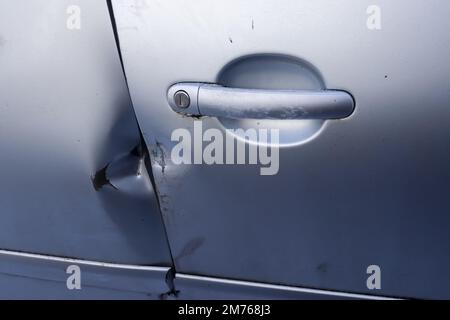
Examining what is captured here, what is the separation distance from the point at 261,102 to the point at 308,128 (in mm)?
104

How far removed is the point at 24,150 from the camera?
1.25 metres

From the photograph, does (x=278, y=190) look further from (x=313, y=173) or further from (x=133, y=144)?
(x=133, y=144)

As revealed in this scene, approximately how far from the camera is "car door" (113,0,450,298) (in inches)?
39.5

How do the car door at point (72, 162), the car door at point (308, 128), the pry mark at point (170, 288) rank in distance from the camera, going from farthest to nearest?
1. the pry mark at point (170, 288)
2. the car door at point (72, 162)
3. the car door at point (308, 128)

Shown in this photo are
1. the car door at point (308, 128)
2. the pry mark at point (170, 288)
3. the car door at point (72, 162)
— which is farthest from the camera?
the pry mark at point (170, 288)

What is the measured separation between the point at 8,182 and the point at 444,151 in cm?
94

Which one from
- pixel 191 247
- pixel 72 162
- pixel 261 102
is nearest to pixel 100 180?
pixel 72 162

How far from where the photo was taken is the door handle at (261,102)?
1.04m
